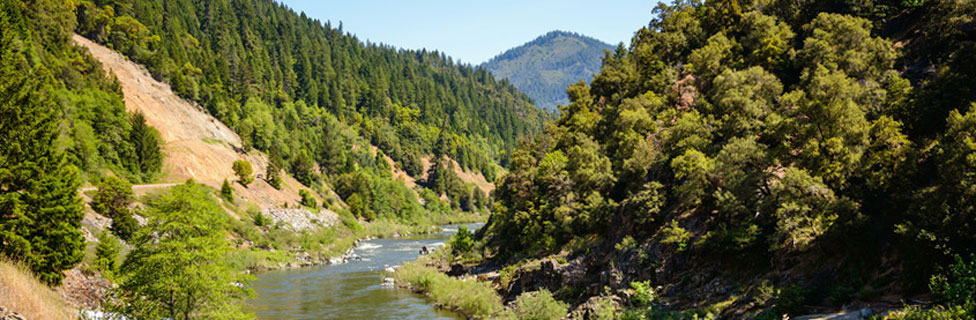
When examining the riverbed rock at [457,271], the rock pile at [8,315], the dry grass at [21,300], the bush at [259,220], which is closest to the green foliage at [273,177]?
the bush at [259,220]

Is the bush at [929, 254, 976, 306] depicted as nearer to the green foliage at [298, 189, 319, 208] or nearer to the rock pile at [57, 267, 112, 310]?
the rock pile at [57, 267, 112, 310]

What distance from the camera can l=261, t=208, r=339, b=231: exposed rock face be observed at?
298 feet

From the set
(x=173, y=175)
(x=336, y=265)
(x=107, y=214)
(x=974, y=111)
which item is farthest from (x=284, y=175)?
(x=974, y=111)

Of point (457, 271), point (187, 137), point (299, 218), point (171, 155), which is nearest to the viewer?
point (457, 271)

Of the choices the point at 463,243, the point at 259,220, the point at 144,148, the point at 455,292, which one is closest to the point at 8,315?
the point at 455,292

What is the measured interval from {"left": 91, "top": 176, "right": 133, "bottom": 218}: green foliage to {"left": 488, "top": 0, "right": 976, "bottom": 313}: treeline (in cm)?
4254

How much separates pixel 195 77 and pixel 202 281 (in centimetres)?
12817

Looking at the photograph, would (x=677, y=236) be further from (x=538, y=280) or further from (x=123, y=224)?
(x=123, y=224)

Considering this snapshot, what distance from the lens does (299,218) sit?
9619 cm

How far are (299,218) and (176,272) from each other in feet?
238

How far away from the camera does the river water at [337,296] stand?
45094 mm

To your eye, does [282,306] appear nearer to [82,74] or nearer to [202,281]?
[202,281]

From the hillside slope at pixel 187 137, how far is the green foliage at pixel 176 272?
68100 millimetres

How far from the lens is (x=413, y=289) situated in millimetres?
57312
